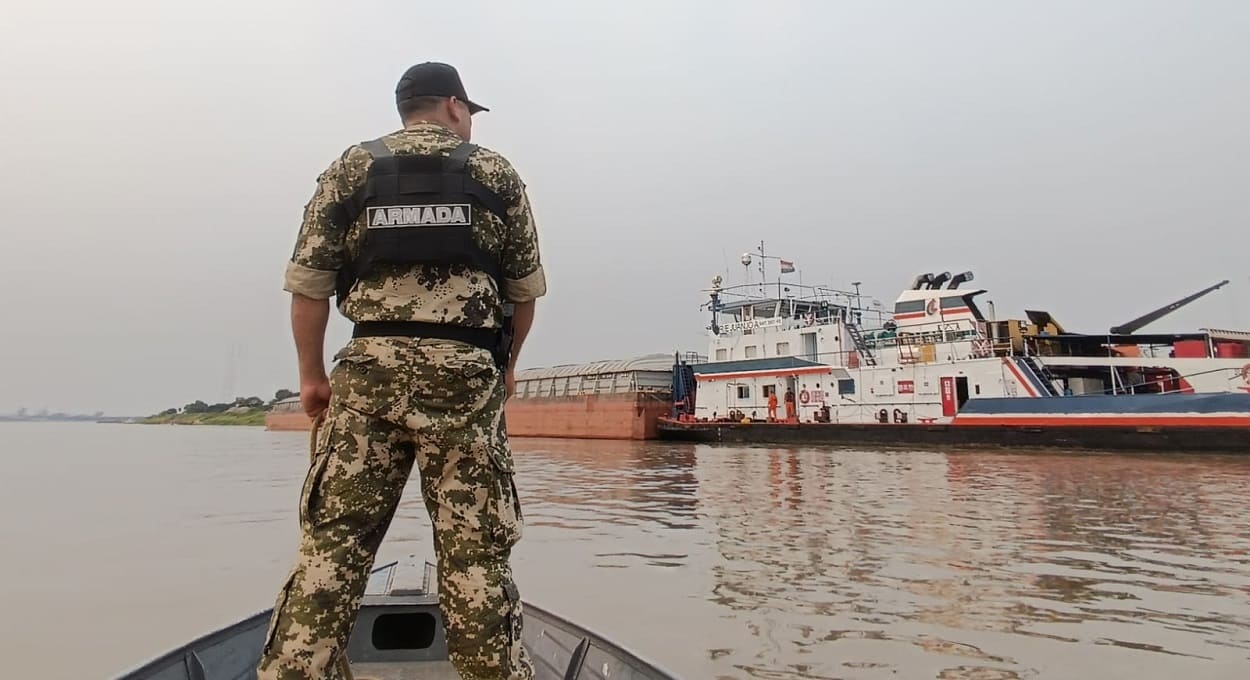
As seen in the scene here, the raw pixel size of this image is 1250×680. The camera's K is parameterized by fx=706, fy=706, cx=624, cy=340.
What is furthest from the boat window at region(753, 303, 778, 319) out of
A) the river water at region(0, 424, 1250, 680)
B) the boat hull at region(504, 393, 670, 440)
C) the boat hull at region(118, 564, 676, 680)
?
the boat hull at region(118, 564, 676, 680)

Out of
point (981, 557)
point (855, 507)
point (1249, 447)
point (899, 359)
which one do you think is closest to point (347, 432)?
point (981, 557)

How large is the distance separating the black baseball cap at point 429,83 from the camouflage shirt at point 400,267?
0.14 metres

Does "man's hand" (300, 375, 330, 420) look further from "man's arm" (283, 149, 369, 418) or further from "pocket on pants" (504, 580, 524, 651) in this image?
"pocket on pants" (504, 580, 524, 651)

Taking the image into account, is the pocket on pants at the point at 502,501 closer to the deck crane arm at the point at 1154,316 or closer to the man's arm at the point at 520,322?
the man's arm at the point at 520,322

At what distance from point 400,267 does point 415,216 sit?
13cm

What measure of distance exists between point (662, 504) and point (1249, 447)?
13.2 metres

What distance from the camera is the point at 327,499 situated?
1612 millimetres

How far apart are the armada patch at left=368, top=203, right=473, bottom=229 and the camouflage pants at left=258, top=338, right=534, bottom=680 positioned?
27 centimetres

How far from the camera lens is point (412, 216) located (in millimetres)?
1648

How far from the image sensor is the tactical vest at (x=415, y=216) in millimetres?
1639

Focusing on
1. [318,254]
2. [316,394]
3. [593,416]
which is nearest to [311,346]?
[316,394]

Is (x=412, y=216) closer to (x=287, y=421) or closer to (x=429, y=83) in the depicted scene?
(x=429, y=83)

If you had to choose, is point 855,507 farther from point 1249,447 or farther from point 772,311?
point 772,311

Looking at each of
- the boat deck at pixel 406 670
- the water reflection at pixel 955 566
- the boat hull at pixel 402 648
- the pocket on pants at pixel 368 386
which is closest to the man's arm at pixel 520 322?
the pocket on pants at pixel 368 386
